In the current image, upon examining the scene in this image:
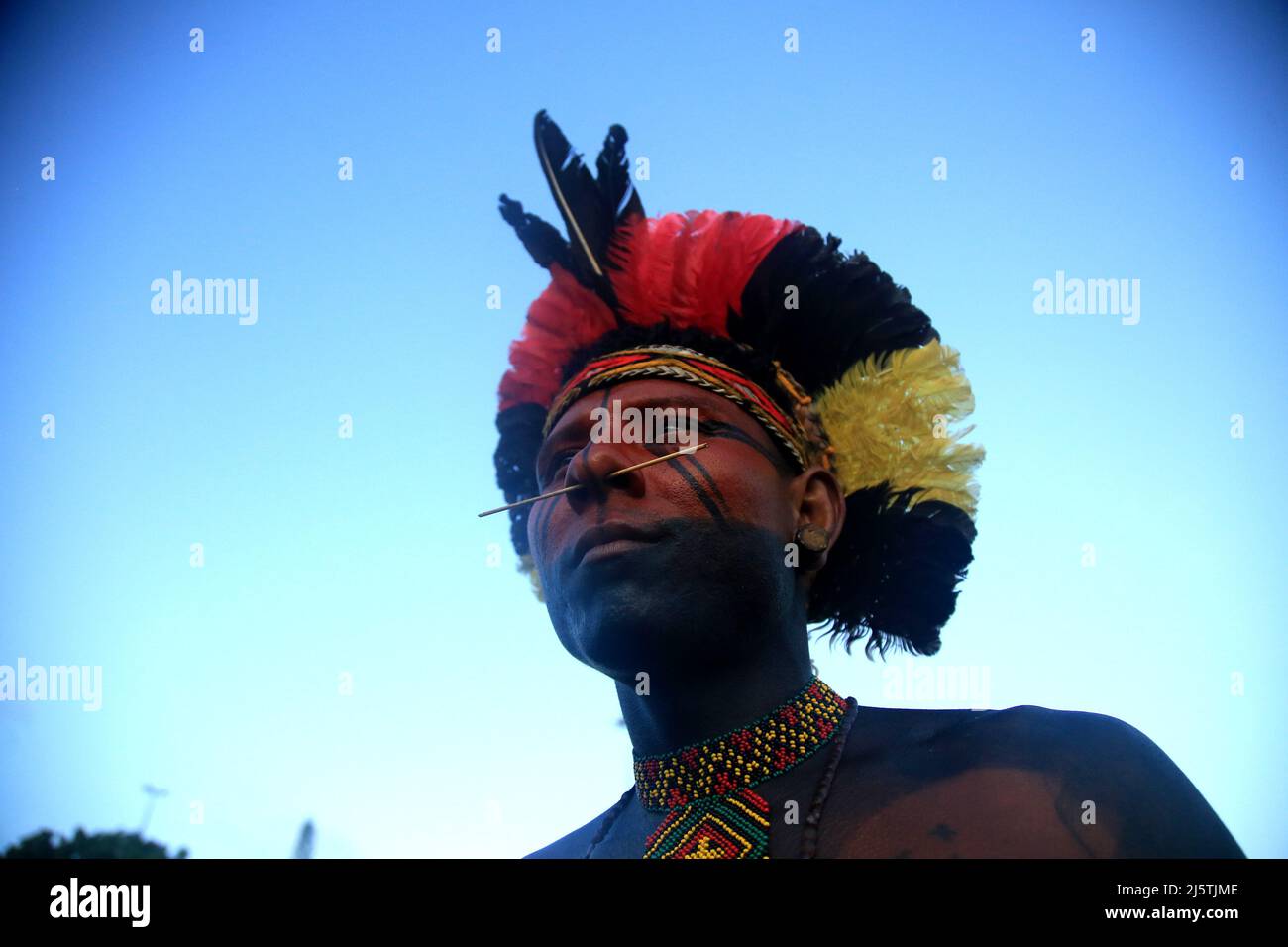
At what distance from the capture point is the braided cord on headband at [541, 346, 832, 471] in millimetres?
4746

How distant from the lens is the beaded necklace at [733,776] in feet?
13.7

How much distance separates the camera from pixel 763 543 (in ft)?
14.4

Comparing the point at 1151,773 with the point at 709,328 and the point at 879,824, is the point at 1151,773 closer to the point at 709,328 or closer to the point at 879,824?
the point at 879,824

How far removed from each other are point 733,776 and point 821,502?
1132 millimetres

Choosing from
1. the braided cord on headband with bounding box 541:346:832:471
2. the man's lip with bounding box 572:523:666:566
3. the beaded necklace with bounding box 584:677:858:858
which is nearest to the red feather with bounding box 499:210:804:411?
the braided cord on headband with bounding box 541:346:832:471

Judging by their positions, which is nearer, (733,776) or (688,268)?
(733,776)

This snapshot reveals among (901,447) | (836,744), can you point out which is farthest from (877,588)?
(836,744)

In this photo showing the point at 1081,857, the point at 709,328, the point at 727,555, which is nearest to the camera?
the point at 1081,857

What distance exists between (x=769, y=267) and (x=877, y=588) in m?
1.38

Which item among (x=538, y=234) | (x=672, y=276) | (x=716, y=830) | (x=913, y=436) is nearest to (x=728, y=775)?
(x=716, y=830)

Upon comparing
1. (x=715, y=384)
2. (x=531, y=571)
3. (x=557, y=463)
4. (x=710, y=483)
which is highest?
(x=715, y=384)

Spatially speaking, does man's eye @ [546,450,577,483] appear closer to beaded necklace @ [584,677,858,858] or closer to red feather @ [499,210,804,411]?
red feather @ [499,210,804,411]

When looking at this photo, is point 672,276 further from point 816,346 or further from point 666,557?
point 666,557
